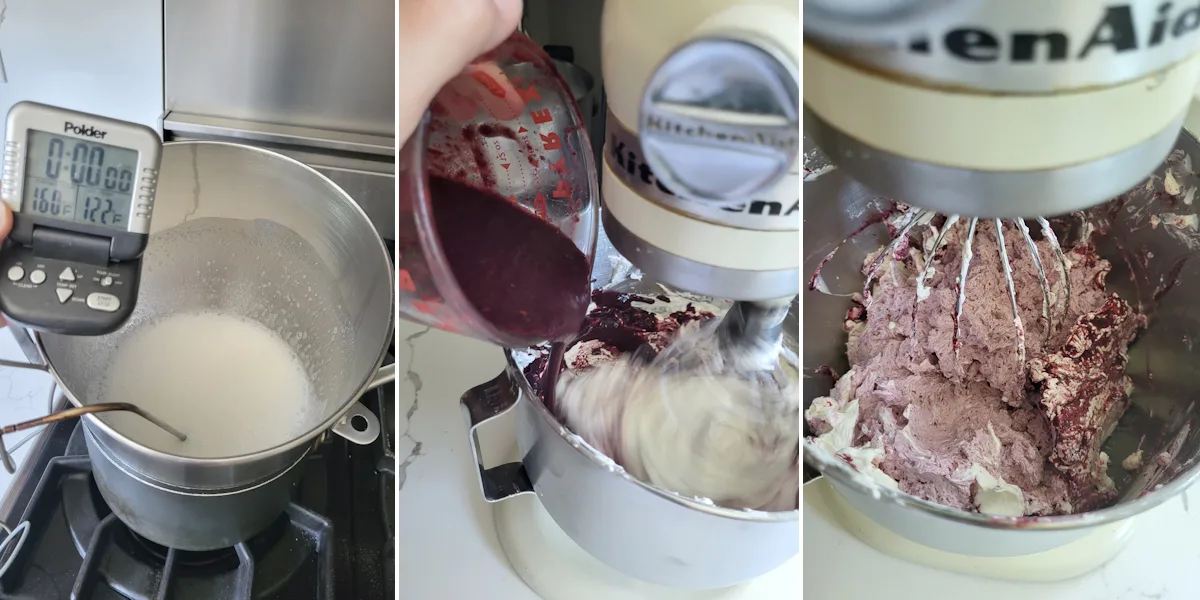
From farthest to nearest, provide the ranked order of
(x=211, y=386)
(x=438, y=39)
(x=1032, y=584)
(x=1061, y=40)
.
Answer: (x=211, y=386) < (x=1032, y=584) < (x=438, y=39) < (x=1061, y=40)

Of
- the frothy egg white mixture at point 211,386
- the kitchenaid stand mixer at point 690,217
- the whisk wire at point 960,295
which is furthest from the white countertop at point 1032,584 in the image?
the frothy egg white mixture at point 211,386

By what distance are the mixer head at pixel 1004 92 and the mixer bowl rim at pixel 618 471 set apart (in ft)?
0.58

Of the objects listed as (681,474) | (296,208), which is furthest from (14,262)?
(681,474)

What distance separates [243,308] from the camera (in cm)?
70

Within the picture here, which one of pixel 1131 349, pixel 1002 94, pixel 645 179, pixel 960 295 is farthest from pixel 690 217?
pixel 1131 349

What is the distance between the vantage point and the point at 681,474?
407 millimetres

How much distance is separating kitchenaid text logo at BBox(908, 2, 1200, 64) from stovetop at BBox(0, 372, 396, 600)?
426mm

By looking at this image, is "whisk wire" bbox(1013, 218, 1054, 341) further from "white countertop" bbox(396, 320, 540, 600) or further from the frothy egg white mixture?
the frothy egg white mixture

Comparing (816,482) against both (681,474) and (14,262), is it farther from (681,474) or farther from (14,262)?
(14,262)

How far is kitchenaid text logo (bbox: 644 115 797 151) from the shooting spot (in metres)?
0.33

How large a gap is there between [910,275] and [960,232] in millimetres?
45

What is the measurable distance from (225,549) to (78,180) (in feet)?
0.93

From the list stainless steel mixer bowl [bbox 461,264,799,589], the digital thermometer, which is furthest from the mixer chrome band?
the digital thermometer

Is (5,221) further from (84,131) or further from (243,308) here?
(243,308)
